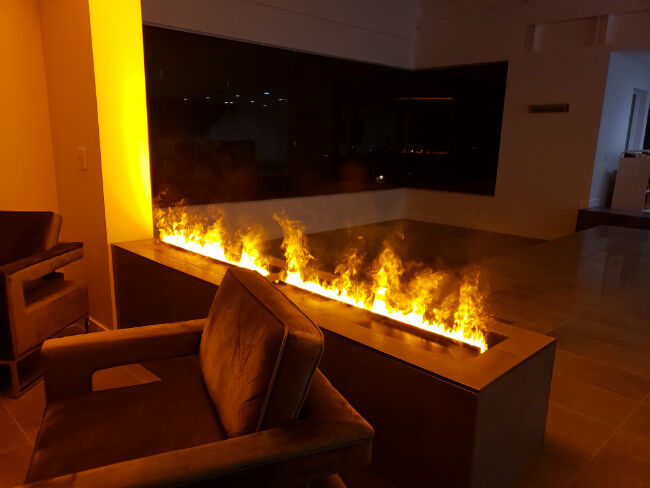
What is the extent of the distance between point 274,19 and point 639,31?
4863mm

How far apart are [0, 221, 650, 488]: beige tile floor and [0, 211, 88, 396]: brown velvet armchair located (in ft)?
0.85

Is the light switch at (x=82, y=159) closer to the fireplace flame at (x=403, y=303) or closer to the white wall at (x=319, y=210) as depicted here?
the fireplace flame at (x=403, y=303)

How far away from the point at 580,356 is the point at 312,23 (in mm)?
5852

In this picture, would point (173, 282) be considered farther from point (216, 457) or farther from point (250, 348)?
point (216, 457)

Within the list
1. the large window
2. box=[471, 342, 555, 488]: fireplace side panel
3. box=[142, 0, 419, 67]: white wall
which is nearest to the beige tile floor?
box=[471, 342, 555, 488]: fireplace side panel

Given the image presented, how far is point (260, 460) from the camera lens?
1.15m

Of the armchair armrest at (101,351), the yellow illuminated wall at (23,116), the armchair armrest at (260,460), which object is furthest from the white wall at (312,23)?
the armchair armrest at (260,460)

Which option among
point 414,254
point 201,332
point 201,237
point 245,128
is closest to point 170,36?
point 245,128

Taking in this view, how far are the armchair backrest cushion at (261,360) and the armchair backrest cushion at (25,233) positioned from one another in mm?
1855

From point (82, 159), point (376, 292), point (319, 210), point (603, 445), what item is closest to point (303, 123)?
point (319, 210)

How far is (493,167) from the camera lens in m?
8.20

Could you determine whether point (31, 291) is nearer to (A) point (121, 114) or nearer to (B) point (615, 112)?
(A) point (121, 114)

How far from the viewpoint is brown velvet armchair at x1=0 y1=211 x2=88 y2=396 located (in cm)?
242

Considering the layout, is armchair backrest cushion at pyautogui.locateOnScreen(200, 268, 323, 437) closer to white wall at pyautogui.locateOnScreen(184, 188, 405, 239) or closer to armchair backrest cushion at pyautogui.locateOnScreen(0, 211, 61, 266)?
armchair backrest cushion at pyautogui.locateOnScreen(0, 211, 61, 266)
